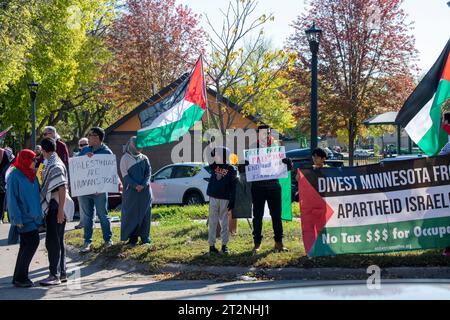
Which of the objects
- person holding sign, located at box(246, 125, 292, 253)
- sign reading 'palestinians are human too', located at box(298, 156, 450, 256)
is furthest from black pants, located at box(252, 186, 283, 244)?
sign reading 'palestinians are human too', located at box(298, 156, 450, 256)

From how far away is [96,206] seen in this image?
1127 centimetres

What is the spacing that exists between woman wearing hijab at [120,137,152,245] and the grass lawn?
0.38 metres

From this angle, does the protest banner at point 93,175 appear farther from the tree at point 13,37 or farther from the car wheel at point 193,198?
the tree at point 13,37

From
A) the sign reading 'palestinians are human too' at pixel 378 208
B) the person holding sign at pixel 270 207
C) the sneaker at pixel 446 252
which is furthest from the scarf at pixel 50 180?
the sneaker at pixel 446 252

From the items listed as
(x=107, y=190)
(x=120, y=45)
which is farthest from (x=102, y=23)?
(x=107, y=190)

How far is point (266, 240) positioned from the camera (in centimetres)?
1120

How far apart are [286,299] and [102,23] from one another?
36267 millimetres

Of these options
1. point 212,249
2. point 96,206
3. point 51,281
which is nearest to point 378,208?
point 212,249

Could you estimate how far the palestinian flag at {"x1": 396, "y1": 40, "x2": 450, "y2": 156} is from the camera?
9.62 meters

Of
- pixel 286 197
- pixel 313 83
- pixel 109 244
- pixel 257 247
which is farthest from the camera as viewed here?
pixel 313 83

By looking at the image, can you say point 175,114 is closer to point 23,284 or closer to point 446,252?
point 23,284

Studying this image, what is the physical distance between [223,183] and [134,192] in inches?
67.6

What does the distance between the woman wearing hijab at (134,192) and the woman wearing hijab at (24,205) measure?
8.01ft

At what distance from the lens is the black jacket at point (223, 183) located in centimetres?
993
